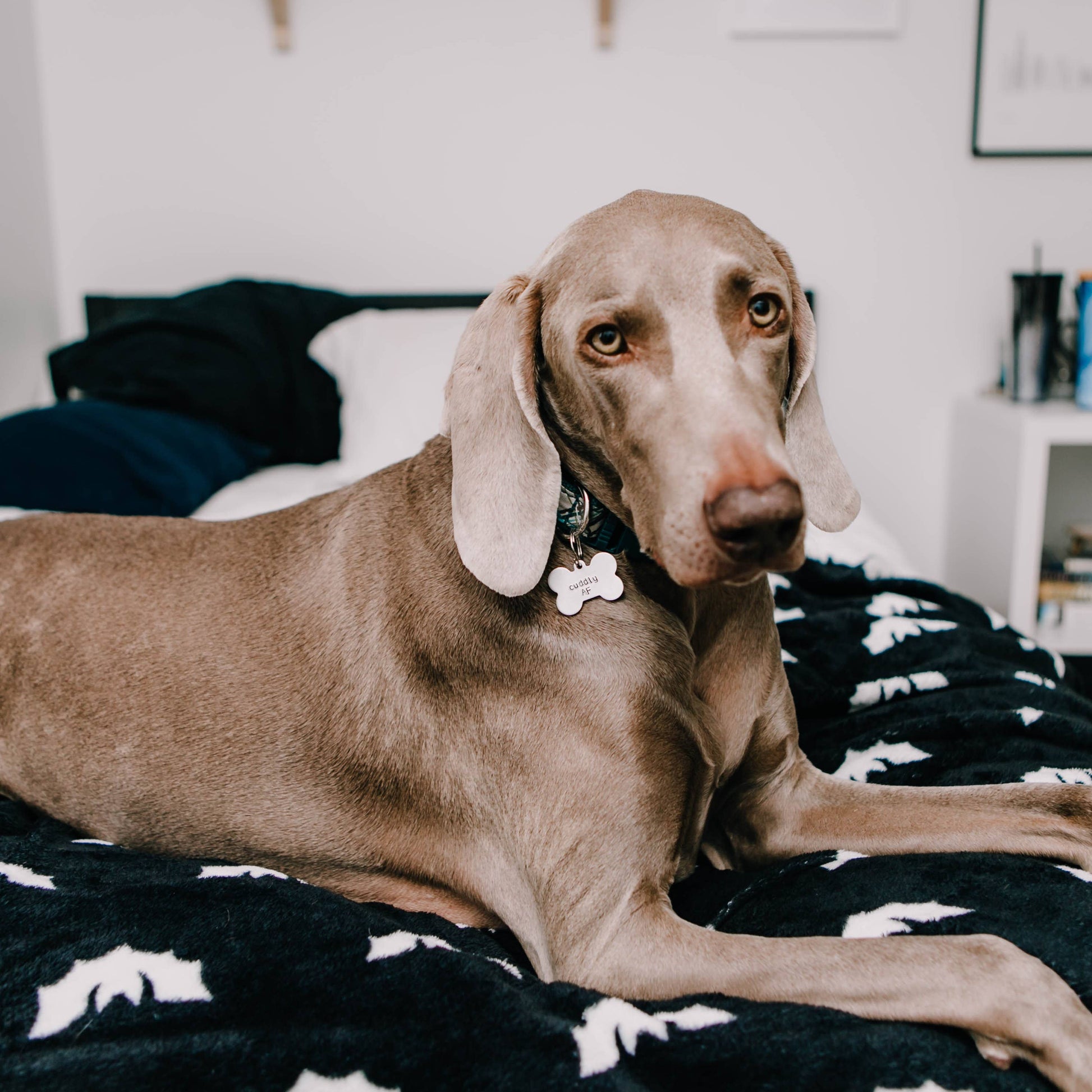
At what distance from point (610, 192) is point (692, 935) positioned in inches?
106

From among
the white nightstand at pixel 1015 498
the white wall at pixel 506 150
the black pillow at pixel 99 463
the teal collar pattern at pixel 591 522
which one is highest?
the white wall at pixel 506 150

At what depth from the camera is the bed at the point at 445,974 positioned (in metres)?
0.73

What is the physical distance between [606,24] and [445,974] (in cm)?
294

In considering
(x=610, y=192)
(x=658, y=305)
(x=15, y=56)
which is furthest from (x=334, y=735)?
(x=15, y=56)

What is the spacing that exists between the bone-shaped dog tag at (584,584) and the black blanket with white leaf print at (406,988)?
36cm

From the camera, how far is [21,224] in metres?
2.96

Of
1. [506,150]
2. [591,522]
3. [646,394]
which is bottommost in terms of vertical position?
[591,522]

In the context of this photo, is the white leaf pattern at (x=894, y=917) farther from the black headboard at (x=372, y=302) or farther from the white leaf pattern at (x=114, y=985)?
the black headboard at (x=372, y=302)

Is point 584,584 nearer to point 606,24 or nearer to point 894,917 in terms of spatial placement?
point 894,917

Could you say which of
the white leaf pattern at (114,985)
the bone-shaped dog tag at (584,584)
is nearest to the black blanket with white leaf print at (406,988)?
the white leaf pattern at (114,985)

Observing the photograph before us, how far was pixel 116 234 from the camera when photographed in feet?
10.4

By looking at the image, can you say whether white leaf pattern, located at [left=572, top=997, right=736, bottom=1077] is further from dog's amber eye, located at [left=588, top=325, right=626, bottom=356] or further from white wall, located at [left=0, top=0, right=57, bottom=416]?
white wall, located at [left=0, top=0, right=57, bottom=416]

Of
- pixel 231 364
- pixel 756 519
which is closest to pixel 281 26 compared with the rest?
pixel 231 364

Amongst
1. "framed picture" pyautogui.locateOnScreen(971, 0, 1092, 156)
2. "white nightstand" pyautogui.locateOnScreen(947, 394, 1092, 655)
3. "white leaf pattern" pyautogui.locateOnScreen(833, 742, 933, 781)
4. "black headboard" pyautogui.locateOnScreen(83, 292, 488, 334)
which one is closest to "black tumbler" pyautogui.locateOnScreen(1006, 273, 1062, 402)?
"white nightstand" pyautogui.locateOnScreen(947, 394, 1092, 655)
